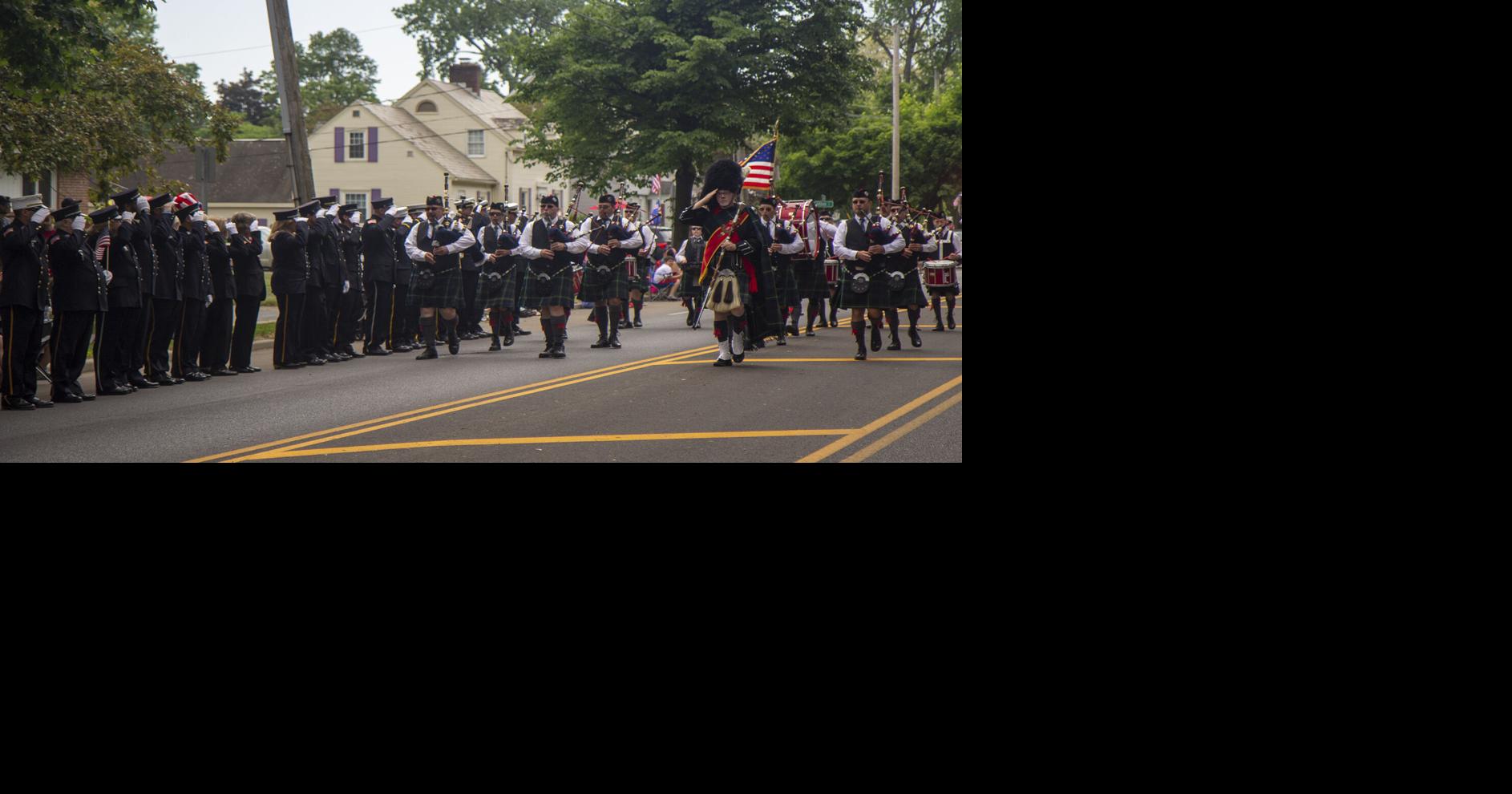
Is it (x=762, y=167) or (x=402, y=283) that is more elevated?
(x=762, y=167)

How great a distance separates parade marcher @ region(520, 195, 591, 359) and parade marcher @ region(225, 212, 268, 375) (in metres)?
3.09

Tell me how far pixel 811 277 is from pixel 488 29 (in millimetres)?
18935

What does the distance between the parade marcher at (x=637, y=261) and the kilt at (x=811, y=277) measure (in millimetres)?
2118

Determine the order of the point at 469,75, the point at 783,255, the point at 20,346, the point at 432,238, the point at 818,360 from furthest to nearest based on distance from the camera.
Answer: the point at 469,75, the point at 783,255, the point at 432,238, the point at 818,360, the point at 20,346

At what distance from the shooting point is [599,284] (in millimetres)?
17484

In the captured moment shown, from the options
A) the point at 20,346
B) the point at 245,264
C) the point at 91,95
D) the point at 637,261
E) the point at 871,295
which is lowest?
the point at 20,346

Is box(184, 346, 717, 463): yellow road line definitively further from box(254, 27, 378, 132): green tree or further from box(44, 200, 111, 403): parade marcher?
box(254, 27, 378, 132): green tree

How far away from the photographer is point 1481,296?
5113 mm

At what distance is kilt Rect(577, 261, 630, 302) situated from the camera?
17422 mm

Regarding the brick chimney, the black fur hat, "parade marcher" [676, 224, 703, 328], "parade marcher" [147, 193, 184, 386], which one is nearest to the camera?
"parade marcher" [147, 193, 184, 386]

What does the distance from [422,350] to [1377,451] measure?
13.1 m

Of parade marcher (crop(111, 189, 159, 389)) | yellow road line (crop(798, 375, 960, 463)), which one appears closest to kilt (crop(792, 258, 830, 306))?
yellow road line (crop(798, 375, 960, 463))

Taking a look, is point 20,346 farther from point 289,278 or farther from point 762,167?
point 762,167

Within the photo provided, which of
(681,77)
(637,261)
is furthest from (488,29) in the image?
(637,261)
